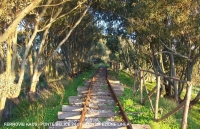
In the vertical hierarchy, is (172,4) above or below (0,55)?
above

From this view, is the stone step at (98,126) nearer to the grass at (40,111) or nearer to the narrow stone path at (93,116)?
the narrow stone path at (93,116)

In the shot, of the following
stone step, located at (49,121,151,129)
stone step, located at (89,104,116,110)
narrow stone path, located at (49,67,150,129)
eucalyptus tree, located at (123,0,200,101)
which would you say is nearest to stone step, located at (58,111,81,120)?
narrow stone path, located at (49,67,150,129)

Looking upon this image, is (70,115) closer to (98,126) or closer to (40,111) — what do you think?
(98,126)

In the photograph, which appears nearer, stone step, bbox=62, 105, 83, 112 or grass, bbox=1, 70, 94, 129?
grass, bbox=1, 70, 94, 129

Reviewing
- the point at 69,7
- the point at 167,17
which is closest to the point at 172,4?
the point at 167,17

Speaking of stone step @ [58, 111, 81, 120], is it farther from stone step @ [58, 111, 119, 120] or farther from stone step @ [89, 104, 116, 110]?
stone step @ [89, 104, 116, 110]

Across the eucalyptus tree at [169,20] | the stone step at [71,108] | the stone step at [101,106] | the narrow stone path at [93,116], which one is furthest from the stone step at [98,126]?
the eucalyptus tree at [169,20]

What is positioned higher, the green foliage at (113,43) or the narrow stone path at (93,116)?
the green foliage at (113,43)

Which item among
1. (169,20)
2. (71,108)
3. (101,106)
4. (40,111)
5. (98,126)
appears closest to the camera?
(98,126)

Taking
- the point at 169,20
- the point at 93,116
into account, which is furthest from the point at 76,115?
the point at 169,20

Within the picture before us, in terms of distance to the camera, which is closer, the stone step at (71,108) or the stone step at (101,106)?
the stone step at (71,108)

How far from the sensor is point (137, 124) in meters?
7.61

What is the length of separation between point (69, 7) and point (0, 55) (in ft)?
21.0

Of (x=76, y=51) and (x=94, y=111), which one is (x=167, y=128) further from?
(x=76, y=51)
